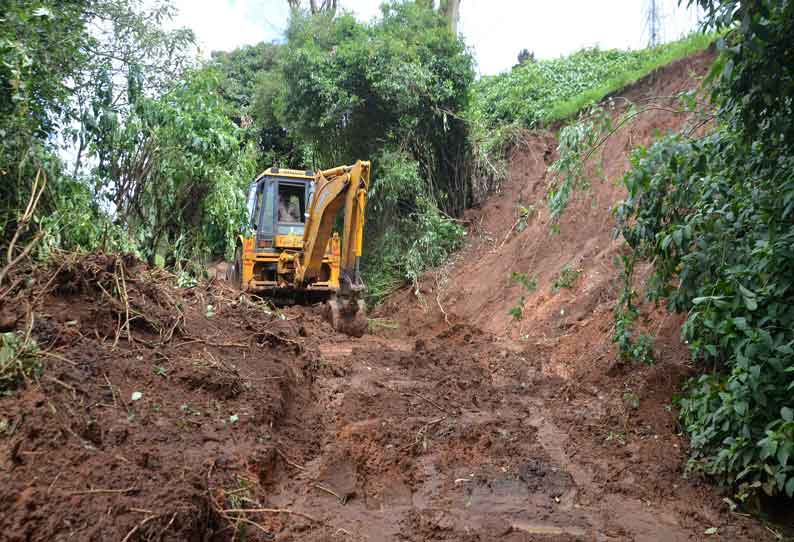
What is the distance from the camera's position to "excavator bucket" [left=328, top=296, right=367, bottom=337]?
1146 cm

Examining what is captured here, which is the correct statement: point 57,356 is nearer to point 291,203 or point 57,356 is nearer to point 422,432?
point 422,432

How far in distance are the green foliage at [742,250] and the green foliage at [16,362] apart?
4.31 m

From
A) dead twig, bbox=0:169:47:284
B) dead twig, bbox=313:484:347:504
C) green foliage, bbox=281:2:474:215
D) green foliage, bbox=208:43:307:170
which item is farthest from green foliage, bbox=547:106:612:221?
green foliage, bbox=208:43:307:170

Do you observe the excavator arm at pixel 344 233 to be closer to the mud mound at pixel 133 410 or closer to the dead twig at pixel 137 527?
the mud mound at pixel 133 410

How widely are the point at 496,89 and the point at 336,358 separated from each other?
13.3 metres

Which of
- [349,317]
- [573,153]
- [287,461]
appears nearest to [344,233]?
[349,317]

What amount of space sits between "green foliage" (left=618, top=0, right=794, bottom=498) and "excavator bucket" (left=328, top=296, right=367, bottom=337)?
6.59 meters

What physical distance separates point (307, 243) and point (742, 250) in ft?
26.1

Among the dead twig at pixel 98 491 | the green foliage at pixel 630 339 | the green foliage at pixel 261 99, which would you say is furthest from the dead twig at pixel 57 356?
the green foliage at pixel 261 99

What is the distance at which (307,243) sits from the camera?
38.0ft

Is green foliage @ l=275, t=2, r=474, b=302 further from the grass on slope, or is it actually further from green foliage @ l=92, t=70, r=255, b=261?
green foliage @ l=92, t=70, r=255, b=261

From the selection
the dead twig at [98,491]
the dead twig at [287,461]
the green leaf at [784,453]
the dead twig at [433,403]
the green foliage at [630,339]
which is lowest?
the dead twig at [287,461]

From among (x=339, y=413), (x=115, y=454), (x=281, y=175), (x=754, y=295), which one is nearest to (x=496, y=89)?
(x=281, y=175)

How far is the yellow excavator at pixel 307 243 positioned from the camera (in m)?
11.0
